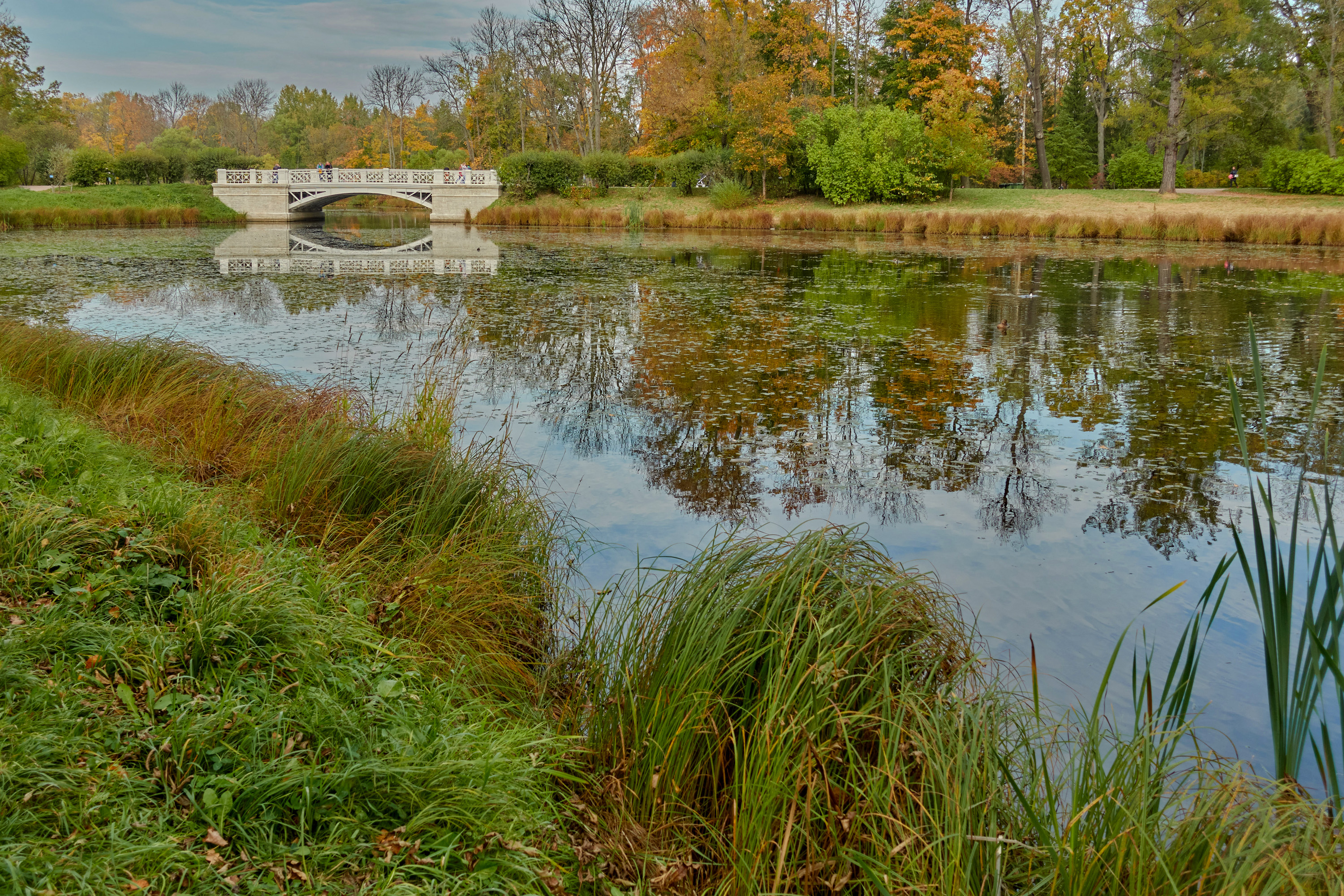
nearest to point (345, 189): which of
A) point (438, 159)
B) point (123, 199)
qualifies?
point (123, 199)

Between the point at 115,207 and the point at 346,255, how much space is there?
15.6m

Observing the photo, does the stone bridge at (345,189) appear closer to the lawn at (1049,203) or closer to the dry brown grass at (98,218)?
the lawn at (1049,203)

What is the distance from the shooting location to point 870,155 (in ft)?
108

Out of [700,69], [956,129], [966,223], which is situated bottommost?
[966,223]

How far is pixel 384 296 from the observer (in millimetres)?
14273

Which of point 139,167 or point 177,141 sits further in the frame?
point 177,141

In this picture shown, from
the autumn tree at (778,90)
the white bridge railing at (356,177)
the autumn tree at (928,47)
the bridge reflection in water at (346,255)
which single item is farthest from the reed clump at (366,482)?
the white bridge railing at (356,177)

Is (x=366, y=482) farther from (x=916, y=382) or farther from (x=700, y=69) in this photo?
(x=700, y=69)

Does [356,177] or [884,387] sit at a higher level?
[356,177]

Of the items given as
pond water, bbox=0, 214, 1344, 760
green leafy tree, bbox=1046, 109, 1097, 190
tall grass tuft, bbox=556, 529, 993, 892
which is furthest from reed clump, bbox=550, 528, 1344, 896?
green leafy tree, bbox=1046, 109, 1097, 190

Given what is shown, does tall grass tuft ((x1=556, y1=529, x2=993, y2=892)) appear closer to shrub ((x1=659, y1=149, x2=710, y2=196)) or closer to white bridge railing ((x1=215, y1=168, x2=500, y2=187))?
shrub ((x1=659, y1=149, x2=710, y2=196))

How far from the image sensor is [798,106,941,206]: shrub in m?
32.2

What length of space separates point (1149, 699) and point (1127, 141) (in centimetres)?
4560

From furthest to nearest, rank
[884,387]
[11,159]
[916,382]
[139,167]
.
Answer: [139,167] < [11,159] < [916,382] < [884,387]
